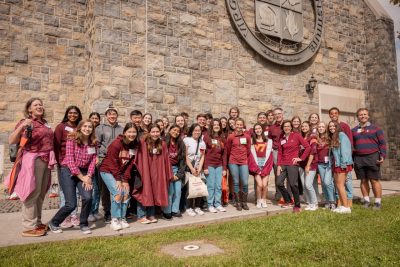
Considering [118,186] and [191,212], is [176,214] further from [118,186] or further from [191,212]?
[118,186]

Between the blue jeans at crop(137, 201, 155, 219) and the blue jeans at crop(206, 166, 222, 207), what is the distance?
1.12m

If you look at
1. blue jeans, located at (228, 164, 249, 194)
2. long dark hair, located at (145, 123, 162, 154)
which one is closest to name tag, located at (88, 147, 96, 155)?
long dark hair, located at (145, 123, 162, 154)

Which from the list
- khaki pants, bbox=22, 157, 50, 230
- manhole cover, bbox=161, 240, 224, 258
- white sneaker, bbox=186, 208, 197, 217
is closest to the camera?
manhole cover, bbox=161, 240, 224, 258

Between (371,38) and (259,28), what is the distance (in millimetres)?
4965

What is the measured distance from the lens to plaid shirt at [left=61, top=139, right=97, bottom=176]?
4.26 metres

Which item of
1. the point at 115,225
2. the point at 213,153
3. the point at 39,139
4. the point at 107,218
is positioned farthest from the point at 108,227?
the point at 213,153

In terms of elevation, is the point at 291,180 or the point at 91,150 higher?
the point at 91,150

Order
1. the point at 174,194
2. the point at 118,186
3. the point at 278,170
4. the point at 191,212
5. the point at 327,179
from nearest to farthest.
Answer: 1. the point at 118,186
2. the point at 174,194
3. the point at 191,212
4. the point at 327,179
5. the point at 278,170

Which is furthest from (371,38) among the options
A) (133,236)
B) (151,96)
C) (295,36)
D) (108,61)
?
(133,236)

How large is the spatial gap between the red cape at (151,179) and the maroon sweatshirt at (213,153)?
98 centimetres

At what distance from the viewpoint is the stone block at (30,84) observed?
724 cm

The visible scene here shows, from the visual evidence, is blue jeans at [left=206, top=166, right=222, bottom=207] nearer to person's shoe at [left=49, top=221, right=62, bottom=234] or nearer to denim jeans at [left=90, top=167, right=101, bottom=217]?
denim jeans at [left=90, top=167, right=101, bottom=217]

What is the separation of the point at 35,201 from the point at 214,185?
9.20 feet

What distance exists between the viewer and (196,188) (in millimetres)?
5320
